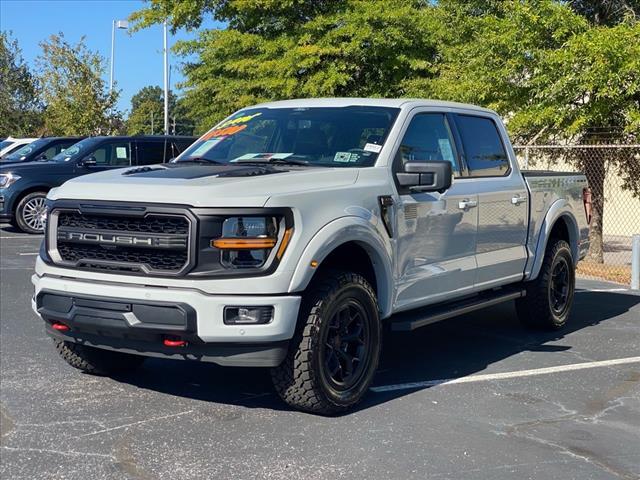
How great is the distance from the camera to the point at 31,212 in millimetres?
15789

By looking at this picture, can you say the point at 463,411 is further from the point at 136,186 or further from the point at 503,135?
the point at 503,135

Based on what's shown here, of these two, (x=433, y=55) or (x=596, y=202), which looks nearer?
(x=596, y=202)

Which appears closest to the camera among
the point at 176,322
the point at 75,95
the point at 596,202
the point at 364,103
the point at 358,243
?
the point at 176,322

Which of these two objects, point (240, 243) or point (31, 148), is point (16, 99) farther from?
point (240, 243)

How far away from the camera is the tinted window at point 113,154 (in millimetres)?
15594

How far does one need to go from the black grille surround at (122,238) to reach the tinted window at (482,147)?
9.47ft

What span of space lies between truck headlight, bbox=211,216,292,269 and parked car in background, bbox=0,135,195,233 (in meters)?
11.2

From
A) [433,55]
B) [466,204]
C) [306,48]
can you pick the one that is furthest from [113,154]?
[466,204]

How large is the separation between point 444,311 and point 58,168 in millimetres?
11330

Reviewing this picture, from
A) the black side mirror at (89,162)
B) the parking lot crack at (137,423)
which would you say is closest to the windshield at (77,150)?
the black side mirror at (89,162)

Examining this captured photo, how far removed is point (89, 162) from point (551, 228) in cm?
1011

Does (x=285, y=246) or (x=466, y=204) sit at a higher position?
(x=466, y=204)

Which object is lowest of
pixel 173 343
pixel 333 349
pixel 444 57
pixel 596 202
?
pixel 333 349

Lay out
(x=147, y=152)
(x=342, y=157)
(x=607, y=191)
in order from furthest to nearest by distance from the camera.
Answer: (x=607, y=191), (x=147, y=152), (x=342, y=157)
